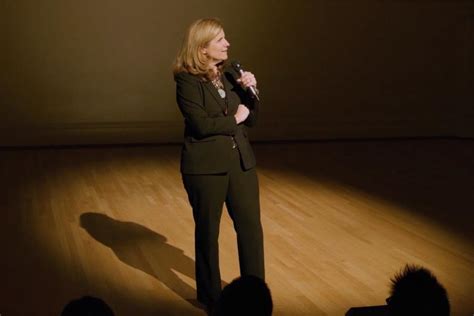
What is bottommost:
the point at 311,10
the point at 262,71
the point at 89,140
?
the point at 89,140

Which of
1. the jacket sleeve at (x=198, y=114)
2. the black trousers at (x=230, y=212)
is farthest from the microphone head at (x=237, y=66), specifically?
the black trousers at (x=230, y=212)

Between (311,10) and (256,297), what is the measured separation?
881 centimetres

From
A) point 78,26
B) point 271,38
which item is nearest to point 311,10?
point 271,38

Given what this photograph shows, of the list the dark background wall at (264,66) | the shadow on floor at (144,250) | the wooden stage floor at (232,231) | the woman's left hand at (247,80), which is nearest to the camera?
the woman's left hand at (247,80)

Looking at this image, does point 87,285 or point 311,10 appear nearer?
point 87,285

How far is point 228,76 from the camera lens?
442cm

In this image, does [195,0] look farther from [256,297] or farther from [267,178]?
[256,297]

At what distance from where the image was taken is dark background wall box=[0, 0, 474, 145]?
10.1 metres

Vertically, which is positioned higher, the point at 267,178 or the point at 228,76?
the point at 228,76

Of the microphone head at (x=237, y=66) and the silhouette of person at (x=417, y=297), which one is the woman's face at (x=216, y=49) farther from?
the silhouette of person at (x=417, y=297)

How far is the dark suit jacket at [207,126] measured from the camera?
4.24 meters

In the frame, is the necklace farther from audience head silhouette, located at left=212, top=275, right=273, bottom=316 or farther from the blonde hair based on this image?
audience head silhouette, located at left=212, top=275, right=273, bottom=316

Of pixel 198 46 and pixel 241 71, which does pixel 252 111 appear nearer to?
pixel 241 71

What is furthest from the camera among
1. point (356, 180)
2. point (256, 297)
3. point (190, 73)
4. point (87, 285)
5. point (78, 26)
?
point (78, 26)
